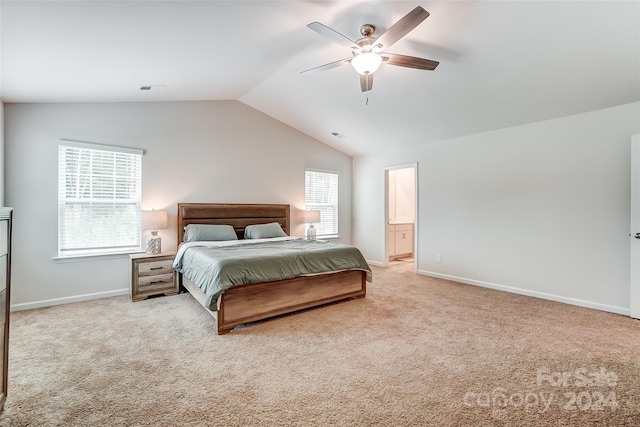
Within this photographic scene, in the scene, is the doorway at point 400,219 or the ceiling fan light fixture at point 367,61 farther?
the doorway at point 400,219

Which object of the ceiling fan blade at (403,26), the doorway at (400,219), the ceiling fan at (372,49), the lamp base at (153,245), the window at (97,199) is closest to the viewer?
the ceiling fan blade at (403,26)

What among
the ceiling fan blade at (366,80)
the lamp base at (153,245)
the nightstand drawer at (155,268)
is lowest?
the nightstand drawer at (155,268)

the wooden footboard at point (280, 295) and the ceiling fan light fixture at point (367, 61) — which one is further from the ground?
the ceiling fan light fixture at point (367, 61)

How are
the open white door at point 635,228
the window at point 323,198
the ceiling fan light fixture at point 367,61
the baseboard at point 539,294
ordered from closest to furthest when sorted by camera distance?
the ceiling fan light fixture at point 367,61 → the open white door at point 635,228 → the baseboard at point 539,294 → the window at point 323,198

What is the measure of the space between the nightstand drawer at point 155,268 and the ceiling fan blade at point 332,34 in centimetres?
347

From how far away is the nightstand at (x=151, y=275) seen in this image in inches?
151

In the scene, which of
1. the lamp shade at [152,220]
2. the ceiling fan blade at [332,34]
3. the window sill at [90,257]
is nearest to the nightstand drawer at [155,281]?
the window sill at [90,257]

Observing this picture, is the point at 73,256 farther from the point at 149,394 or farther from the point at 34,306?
the point at 149,394

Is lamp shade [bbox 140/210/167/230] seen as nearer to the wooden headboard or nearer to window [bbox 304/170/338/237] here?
the wooden headboard

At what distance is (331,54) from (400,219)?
4772mm

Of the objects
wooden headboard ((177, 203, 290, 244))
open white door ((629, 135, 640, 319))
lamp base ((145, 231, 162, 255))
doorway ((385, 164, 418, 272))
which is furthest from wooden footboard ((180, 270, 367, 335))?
open white door ((629, 135, 640, 319))

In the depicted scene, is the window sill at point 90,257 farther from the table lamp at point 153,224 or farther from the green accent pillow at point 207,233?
the green accent pillow at point 207,233

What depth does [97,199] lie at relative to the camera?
3.98 metres

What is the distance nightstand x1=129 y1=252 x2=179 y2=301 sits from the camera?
12.6 feet
